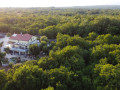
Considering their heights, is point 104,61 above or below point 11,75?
above

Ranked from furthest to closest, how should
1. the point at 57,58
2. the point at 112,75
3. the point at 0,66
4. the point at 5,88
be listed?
the point at 0,66 < the point at 57,58 < the point at 112,75 < the point at 5,88

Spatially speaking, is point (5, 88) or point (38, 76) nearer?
point (5, 88)

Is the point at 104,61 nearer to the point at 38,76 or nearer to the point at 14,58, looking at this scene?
the point at 38,76

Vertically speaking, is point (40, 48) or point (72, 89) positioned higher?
point (40, 48)

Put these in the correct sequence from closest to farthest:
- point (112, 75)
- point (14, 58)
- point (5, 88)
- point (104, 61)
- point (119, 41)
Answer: point (5, 88)
point (112, 75)
point (104, 61)
point (14, 58)
point (119, 41)

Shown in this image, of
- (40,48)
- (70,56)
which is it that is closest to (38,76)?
(70,56)

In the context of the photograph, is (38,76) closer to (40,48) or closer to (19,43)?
(40,48)

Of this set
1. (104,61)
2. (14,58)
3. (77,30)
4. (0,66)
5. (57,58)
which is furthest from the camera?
(77,30)

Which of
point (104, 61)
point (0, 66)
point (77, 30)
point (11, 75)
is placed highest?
point (77, 30)

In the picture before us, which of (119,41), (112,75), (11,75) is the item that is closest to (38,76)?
(11,75)
